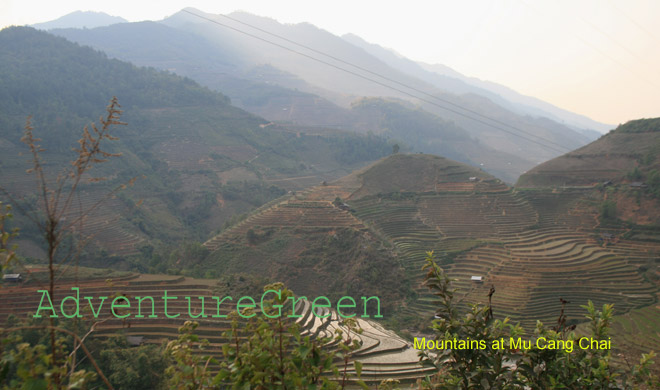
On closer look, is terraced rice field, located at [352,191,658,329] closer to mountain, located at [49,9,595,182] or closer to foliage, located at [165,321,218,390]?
foliage, located at [165,321,218,390]

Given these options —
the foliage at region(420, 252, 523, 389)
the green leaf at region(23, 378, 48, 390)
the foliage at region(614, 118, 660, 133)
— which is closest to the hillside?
the foliage at region(420, 252, 523, 389)

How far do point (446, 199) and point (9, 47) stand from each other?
8439 cm

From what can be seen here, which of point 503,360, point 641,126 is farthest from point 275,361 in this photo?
point 641,126

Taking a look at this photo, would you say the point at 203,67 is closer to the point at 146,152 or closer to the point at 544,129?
the point at 146,152

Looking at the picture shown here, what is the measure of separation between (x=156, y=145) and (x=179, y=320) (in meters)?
55.4

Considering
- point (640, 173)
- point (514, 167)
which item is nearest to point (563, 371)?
point (640, 173)

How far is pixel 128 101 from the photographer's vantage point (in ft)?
265

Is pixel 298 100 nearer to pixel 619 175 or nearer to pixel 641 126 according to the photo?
pixel 641 126

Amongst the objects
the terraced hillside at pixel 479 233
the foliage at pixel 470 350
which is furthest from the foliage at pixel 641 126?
the foliage at pixel 470 350

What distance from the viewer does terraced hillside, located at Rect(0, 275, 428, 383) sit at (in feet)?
A: 61.3

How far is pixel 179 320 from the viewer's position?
2119 cm

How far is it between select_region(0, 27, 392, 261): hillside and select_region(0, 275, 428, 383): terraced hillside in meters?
20.7

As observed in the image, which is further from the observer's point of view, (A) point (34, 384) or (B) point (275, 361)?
(B) point (275, 361)

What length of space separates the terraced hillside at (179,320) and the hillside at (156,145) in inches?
814
